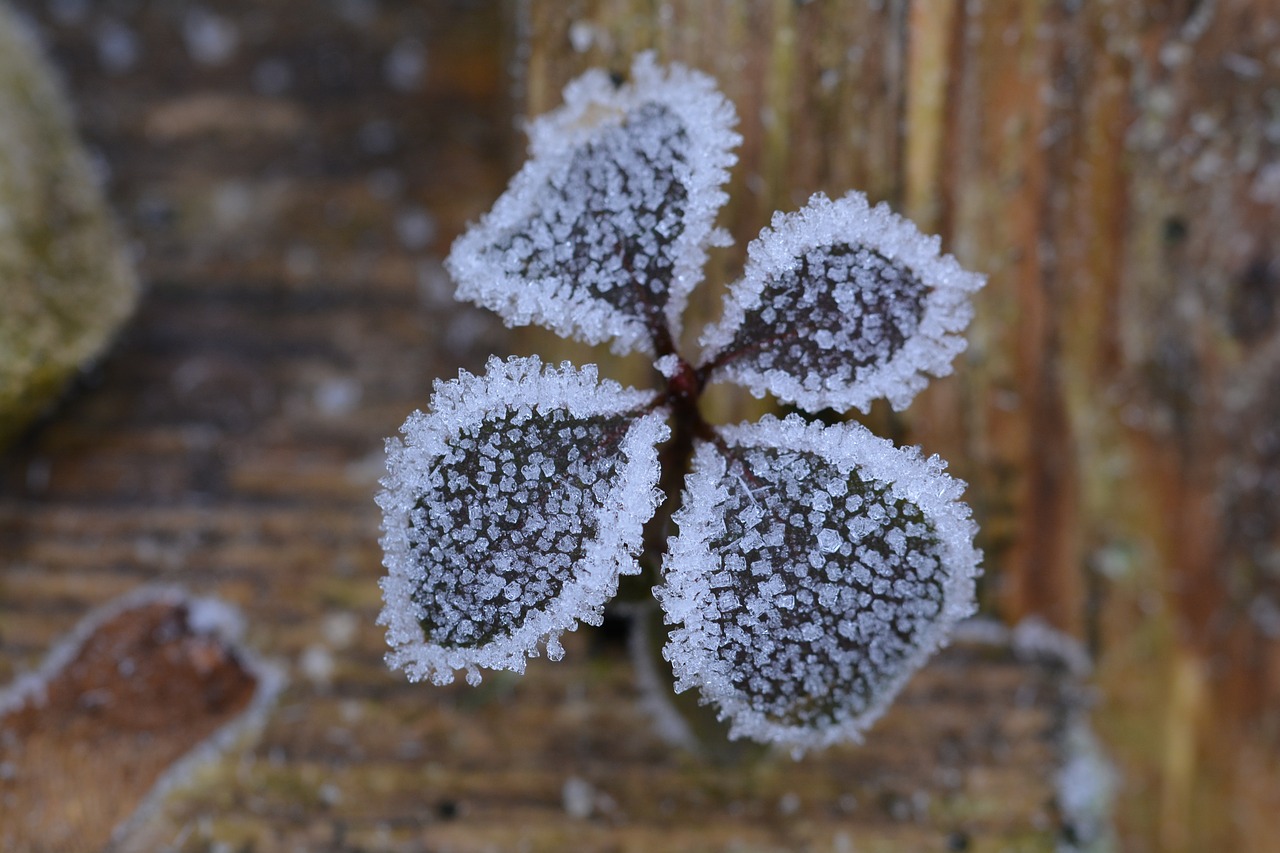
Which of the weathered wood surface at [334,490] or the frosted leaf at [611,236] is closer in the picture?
the frosted leaf at [611,236]

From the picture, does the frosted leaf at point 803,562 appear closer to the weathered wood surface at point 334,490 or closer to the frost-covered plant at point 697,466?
the frost-covered plant at point 697,466

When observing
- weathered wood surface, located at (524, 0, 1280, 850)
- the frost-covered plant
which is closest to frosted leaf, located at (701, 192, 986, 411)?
the frost-covered plant

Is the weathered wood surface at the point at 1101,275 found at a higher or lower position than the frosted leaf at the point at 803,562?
higher

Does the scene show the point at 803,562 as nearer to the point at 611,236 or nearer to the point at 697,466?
the point at 697,466

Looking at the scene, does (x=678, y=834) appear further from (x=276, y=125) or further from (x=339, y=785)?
(x=276, y=125)

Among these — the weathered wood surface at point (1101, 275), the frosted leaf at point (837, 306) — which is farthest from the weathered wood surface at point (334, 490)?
the frosted leaf at point (837, 306)

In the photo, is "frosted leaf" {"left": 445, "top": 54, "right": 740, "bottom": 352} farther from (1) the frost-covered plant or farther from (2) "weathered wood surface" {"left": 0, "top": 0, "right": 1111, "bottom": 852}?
(2) "weathered wood surface" {"left": 0, "top": 0, "right": 1111, "bottom": 852}
